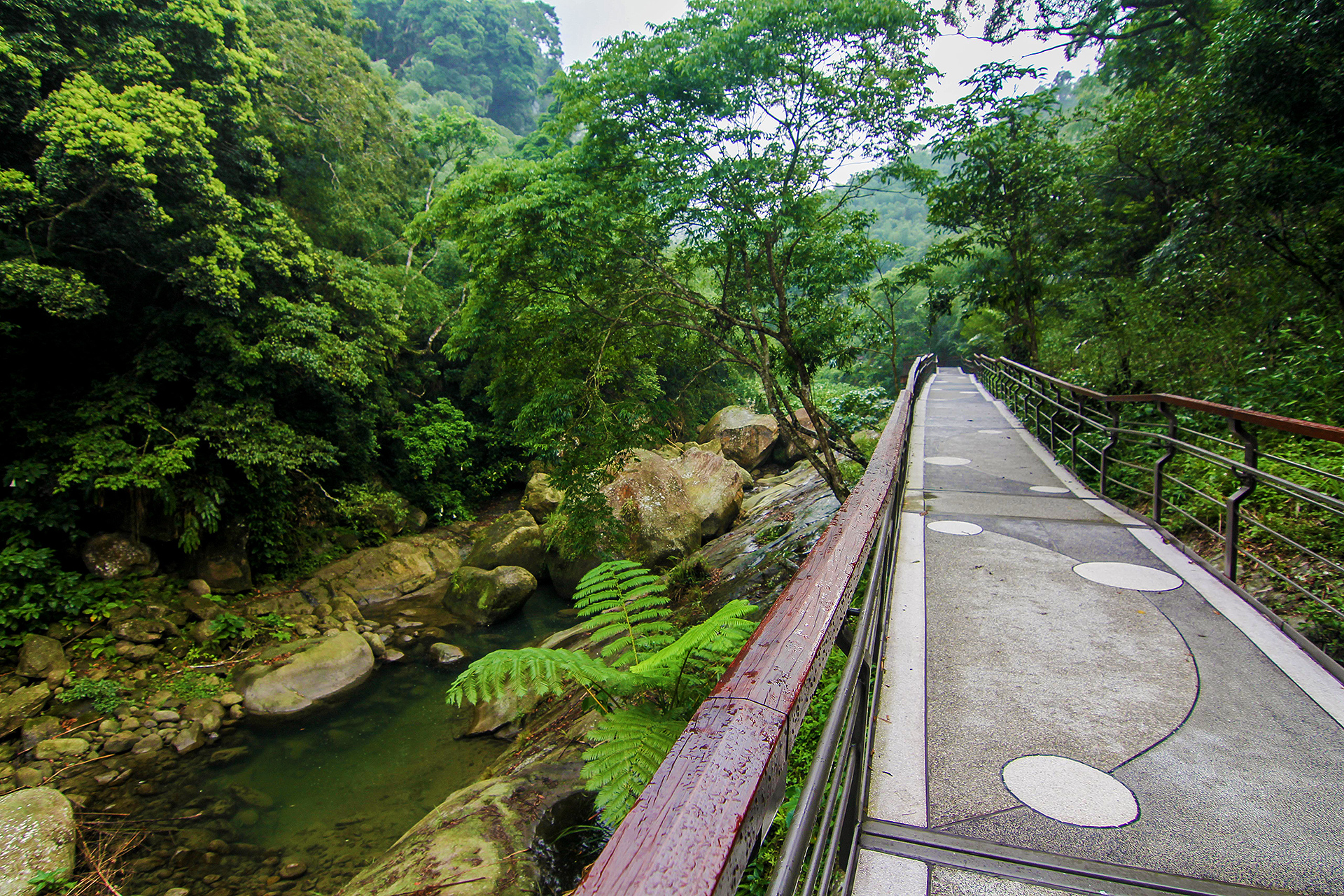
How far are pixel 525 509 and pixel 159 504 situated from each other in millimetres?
6558

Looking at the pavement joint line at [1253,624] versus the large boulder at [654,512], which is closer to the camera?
the pavement joint line at [1253,624]

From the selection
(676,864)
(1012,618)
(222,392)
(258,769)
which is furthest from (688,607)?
(222,392)

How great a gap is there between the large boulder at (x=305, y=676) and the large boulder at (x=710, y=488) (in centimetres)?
568

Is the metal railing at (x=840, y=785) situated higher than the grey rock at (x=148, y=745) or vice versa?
the metal railing at (x=840, y=785)

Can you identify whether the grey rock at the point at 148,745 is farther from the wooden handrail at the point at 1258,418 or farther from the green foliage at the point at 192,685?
the wooden handrail at the point at 1258,418

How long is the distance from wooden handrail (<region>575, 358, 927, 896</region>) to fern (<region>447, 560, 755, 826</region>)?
727mm

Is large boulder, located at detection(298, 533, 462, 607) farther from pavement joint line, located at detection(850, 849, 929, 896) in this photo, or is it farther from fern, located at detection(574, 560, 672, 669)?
pavement joint line, located at detection(850, 849, 929, 896)

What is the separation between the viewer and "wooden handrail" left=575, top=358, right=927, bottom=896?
0.58 m

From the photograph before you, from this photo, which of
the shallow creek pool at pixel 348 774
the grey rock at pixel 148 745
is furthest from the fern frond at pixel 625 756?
the grey rock at pixel 148 745

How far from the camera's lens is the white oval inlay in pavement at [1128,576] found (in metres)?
3.53

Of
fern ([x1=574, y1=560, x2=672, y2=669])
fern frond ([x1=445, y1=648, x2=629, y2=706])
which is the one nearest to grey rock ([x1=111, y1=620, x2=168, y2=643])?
fern frond ([x1=445, y1=648, x2=629, y2=706])

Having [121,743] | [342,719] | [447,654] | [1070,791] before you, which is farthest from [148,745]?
[1070,791]

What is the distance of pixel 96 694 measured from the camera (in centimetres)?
803

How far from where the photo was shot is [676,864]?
0.59 m
